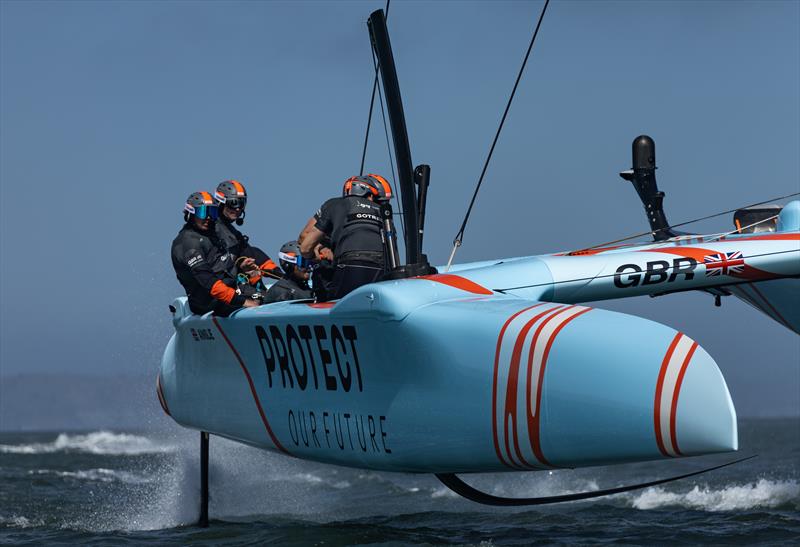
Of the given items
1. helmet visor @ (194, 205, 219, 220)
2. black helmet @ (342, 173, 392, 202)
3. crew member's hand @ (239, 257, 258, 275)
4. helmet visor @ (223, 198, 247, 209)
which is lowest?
crew member's hand @ (239, 257, 258, 275)

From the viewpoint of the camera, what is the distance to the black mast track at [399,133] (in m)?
5.52

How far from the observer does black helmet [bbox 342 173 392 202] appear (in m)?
6.16

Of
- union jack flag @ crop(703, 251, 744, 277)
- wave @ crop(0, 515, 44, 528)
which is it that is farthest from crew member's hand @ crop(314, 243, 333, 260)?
wave @ crop(0, 515, 44, 528)

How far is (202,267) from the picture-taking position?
708 centimetres

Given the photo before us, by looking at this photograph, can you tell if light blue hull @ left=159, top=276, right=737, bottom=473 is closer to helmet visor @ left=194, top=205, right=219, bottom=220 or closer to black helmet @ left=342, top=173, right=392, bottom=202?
black helmet @ left=342, top=173, right=392, bottom=202

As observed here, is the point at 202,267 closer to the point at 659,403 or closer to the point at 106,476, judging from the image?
the point at 659,403

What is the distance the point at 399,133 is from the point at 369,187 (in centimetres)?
62

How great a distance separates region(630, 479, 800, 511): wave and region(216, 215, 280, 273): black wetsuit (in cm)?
365

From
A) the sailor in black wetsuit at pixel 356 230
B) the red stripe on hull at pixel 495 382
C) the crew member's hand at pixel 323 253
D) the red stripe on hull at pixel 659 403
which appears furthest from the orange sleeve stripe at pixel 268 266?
the red stripe on hull at pixel 659 403

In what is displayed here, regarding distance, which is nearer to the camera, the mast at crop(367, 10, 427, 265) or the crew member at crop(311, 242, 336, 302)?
the mast at crop(367, 10, 427, 265)

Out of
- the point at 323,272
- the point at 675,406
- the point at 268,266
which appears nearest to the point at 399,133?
the point at 323,272

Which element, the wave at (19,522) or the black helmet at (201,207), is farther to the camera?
the wave at (19,522)

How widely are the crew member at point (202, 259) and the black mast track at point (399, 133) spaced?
1.51m

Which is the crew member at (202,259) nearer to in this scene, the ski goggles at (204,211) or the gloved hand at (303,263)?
the ski goggles at (204,211)
